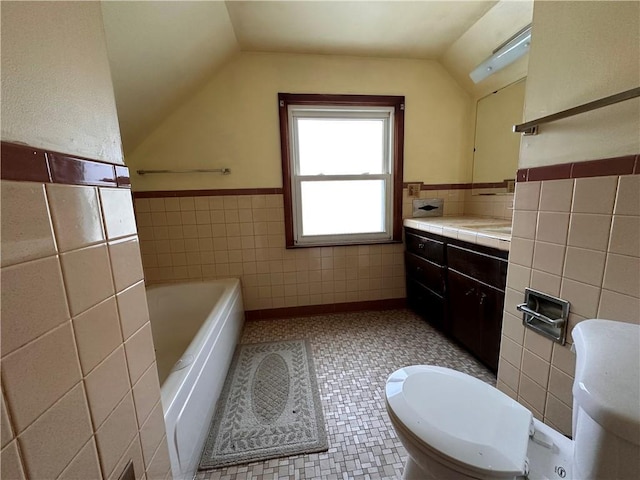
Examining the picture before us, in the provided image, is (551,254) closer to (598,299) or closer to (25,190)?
(598,299)

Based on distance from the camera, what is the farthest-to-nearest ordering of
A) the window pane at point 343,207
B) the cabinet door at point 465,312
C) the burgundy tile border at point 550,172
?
the window pane at point 343,207, the cabinet door at point 465,312, the burgundy tile border at point 550,172

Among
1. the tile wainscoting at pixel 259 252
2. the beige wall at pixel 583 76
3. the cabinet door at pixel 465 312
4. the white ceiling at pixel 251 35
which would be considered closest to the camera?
the beige wall at pixel 583 76

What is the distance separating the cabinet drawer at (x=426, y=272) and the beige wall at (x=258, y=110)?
919 mm

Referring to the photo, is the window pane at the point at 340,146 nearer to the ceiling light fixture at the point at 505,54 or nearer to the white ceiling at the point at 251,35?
the white ceiling at the point at 251,35

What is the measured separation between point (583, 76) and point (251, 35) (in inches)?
73.2

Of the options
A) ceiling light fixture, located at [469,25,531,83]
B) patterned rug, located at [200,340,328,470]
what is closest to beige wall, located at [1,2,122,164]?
patterned rug, located at [200,340,328,470]

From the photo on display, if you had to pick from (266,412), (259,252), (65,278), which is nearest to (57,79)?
(65,278)

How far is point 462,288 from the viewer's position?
168 cm

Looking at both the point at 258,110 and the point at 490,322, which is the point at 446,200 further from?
the point at 258,110

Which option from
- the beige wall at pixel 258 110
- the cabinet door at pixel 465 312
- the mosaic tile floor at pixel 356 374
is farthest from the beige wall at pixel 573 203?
the beige wall at pixel 258 110

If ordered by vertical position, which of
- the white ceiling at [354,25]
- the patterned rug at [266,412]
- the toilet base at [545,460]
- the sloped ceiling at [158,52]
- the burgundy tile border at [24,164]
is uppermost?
the white ceiling at [354,25]

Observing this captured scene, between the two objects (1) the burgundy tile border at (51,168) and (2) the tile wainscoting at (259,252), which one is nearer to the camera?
(1) the burgundy tile border at (51,168)

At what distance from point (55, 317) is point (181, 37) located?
162cm

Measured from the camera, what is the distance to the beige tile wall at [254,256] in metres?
2.12
